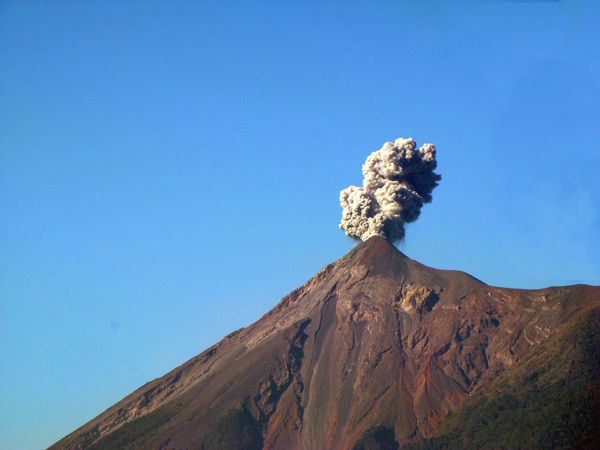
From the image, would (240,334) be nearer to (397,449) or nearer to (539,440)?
(397,449)

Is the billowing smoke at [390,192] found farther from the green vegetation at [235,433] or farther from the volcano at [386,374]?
the green vegetation at [235,433]

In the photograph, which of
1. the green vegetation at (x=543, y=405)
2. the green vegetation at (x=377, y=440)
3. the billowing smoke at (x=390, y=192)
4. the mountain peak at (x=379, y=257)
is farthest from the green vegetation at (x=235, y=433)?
the billowing smoke at (x=390, y=192)

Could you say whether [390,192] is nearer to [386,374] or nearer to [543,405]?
[386,374]

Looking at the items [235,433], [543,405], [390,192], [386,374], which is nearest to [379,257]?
[390,192]

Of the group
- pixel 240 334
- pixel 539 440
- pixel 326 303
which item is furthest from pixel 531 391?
pixel 240 334

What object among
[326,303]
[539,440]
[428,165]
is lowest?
[539,440]

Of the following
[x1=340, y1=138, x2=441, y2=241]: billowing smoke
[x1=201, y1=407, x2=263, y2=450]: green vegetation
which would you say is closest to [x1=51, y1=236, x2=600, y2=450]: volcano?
[x1=201, y1=407, x2=263, y2=450]: green vegetation
